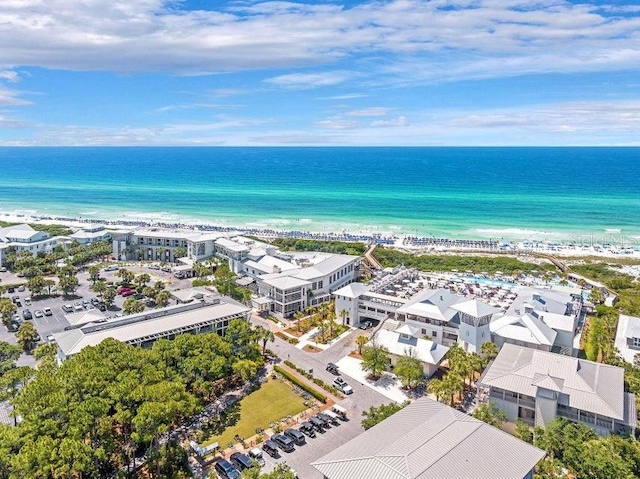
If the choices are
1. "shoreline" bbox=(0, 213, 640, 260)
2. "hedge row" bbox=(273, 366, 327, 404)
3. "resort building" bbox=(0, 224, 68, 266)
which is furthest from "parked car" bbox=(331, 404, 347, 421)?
"resort building" bbox=(0, 224, 68, 266)

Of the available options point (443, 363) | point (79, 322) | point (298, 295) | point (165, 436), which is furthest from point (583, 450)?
point (79, 322)

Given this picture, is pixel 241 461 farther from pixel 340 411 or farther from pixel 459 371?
pixel 459 371

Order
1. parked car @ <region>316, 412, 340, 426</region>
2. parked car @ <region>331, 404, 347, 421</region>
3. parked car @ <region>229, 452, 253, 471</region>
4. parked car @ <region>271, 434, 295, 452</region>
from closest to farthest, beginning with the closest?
parked car @ <region>229, 452, 253, 471</region>
parked car @ <region>271, 434, 295, 452</region>
parked car @ <region>316, 412, 340, 426</region>
parked car @ <region>331, 404, 347, 421</region>

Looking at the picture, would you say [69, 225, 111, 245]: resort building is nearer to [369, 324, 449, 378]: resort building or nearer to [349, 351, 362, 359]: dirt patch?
[349, 351, 362, 359]: dirt patch

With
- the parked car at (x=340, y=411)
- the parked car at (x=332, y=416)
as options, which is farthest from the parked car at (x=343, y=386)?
the parked car at (x=332, y=416)

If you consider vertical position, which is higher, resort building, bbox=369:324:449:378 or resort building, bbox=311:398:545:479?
resort building, bbox=311:398:545:479

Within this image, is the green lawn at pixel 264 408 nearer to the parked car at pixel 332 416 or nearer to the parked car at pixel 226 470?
the parked car at pixel 332 416
